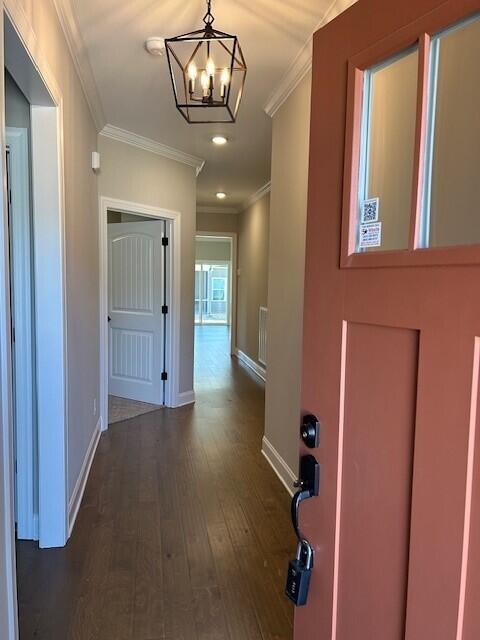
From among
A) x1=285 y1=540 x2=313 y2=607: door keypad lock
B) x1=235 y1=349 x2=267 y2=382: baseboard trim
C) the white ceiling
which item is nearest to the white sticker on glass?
x1=285 y1=540 x2=313 y2=607: door keypad lock

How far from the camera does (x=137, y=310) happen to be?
4992 mm

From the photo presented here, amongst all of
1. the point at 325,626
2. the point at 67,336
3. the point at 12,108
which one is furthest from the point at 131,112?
the point at 325,626

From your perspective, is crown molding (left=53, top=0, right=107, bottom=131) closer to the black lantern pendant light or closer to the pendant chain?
the black lantern pendant light

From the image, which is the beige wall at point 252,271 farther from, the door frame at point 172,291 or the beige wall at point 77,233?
the beige wall at point 77,233

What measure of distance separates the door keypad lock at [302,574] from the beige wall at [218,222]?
7385mm

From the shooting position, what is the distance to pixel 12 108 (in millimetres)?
2223

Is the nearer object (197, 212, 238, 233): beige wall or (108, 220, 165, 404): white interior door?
(108, 220, 165, 404): white interior door

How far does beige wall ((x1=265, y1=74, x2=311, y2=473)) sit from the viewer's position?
2795 millimetres

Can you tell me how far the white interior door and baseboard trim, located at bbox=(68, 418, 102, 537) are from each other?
3.97 feet

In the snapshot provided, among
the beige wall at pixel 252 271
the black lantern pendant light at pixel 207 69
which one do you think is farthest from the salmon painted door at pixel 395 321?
the beige wall at pixel 252 271

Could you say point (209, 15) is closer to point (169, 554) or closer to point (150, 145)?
point (150, 145)

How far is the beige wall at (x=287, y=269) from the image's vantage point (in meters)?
2.79

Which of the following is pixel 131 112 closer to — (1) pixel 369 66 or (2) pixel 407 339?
(1) pixel 369 66

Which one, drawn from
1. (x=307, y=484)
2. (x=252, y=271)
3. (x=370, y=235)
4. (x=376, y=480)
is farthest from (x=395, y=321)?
(x=252, y=271)
